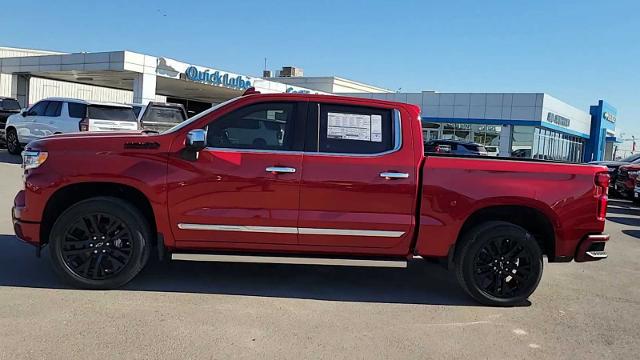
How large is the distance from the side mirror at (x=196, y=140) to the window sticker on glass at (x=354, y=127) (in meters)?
1.16

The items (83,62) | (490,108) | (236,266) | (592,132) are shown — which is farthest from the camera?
(592,132)

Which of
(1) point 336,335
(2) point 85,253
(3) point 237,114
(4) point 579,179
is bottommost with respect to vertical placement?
(1) point 336,335

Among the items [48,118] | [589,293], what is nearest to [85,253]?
[589,293]

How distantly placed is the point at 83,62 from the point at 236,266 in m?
25.3

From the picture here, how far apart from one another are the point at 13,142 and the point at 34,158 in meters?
15.5

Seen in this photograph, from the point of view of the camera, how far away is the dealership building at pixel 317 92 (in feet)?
92.2

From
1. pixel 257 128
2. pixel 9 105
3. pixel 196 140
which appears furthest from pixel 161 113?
pixel 196 140

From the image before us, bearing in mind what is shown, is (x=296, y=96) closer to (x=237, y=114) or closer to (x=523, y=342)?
(x=237, y=114)

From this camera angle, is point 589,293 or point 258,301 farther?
point 589,293

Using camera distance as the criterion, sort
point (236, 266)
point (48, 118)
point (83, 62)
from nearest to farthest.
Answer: point (236, 266)
point (48, 118)
point (83, 62)

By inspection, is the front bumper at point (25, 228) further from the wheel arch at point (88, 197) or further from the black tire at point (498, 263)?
the black tire at point (498, 263)

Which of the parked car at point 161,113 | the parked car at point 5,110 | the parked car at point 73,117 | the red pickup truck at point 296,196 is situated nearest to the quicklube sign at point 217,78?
the parked car at point 5,110

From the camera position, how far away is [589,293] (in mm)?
6133

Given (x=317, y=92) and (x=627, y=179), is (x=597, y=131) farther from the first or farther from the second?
(x=627, y=179)
